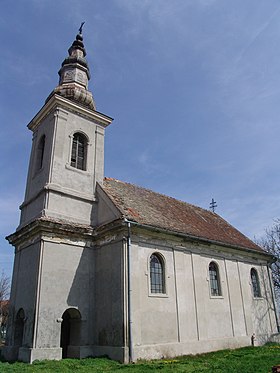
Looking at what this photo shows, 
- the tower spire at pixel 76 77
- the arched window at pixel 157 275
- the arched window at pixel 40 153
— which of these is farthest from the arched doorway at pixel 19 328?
the tower spire at pixel 76 77

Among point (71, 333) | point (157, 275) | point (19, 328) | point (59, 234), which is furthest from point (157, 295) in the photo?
point (19, 328)

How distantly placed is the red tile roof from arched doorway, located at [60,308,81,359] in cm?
498

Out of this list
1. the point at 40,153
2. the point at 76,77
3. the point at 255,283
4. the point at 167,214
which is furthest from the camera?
the point at 255,283

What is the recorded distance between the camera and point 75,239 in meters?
14.9

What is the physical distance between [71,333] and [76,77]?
14046 mm

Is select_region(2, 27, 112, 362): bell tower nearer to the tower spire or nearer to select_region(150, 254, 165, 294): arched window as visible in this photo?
the tower spire

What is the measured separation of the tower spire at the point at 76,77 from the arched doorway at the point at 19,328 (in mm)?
11107

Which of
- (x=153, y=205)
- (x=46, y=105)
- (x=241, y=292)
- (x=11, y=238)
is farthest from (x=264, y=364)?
(x=46, y=105)

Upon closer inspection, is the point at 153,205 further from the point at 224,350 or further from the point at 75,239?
the point at 224,350

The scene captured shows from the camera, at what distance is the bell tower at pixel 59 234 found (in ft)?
43.1

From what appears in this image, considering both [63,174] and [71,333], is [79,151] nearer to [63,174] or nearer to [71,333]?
[63,174]

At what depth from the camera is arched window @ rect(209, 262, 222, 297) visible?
680 inches

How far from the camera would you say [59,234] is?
1434 centimetres

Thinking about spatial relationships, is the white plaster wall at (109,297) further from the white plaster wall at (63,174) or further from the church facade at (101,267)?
the white plaster wall at (63,174)
